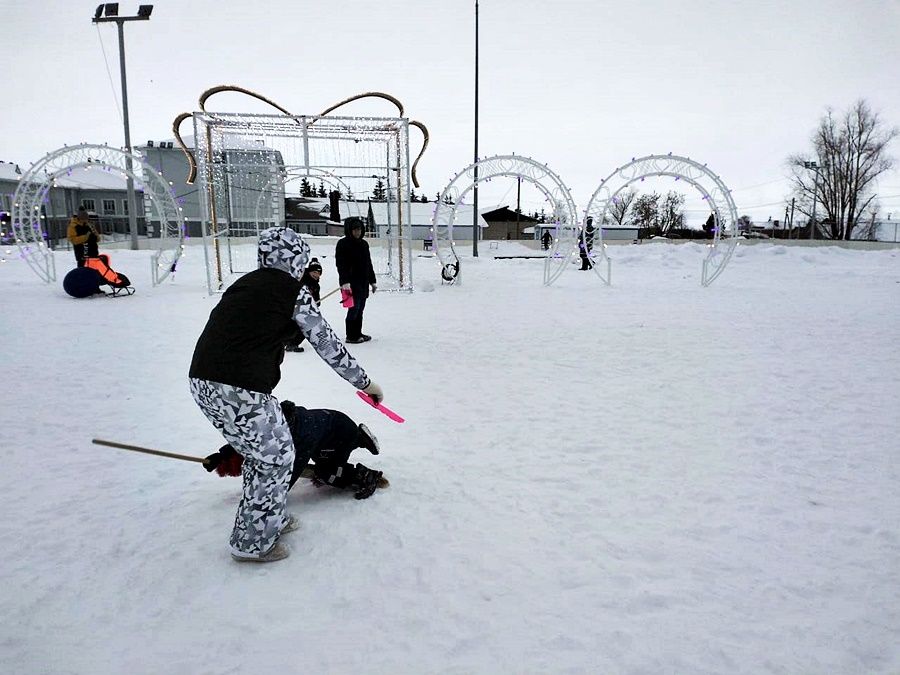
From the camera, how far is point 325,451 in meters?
3.42

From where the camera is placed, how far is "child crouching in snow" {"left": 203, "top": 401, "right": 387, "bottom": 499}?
3.16 meters

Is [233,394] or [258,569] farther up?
[233,394]

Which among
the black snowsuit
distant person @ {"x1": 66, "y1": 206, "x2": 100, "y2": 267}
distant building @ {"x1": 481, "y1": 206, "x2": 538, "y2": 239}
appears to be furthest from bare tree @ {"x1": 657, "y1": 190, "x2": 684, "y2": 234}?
distant person @ {"x1": 66, "y1": 206, "x2": 100, "y2": 267}

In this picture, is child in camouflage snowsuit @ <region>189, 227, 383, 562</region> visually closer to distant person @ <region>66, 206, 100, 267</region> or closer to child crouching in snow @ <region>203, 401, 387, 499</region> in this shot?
child crouching in snow @ <region>203, 401, 387, 499</region>

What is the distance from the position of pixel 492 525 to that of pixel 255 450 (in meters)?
1.40

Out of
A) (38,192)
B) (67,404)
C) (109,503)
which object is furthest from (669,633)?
(38,192)

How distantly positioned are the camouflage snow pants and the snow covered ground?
18cm

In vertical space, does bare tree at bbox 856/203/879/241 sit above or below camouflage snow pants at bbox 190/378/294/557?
above

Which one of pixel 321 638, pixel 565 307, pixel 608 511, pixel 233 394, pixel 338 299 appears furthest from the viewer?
pixel 338 299

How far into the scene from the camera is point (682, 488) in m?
3.72

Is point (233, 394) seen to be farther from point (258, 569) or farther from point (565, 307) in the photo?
point (565, 307)

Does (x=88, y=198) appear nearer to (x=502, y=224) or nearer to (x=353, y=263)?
(x=353, y=263)

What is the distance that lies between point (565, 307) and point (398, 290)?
4.33 meters

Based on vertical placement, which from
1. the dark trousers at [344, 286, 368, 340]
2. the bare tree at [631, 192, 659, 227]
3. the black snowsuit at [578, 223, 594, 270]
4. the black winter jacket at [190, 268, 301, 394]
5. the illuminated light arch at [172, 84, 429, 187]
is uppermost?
the bare tree at [631, 192, 659, 227]
